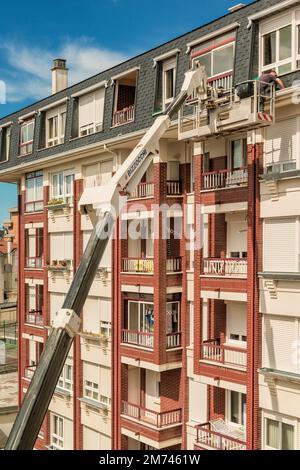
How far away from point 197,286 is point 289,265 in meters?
3.90

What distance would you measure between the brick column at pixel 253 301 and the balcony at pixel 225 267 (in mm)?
589

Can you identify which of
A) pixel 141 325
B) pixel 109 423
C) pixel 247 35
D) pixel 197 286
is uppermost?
pixel 247 35

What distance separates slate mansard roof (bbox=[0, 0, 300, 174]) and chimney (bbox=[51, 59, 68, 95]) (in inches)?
82.0

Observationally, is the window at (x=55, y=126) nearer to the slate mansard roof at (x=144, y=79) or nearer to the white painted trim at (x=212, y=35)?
the slate mansard roof at (x=144, y=79)

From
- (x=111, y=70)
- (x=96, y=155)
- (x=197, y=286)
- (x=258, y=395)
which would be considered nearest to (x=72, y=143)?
(x=96, y=155)

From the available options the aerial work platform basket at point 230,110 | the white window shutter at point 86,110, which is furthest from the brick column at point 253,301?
the white window shutter at point 86,110

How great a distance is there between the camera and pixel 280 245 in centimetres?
1822

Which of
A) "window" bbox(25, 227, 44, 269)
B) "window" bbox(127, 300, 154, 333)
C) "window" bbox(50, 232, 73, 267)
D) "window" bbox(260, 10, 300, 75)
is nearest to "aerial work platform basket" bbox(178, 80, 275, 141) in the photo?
"window" bbox(260, 10, 300, 75)

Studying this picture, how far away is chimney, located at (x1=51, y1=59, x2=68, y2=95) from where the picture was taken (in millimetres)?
32656

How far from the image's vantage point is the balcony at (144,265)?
22.9m

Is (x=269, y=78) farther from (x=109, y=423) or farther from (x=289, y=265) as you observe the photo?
(x=109, y=423)

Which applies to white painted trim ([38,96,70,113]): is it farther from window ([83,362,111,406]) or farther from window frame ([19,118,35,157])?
window ([83,362,111,406])

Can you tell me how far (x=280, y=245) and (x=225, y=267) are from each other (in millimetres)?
2455

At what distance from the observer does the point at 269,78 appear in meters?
17.6
